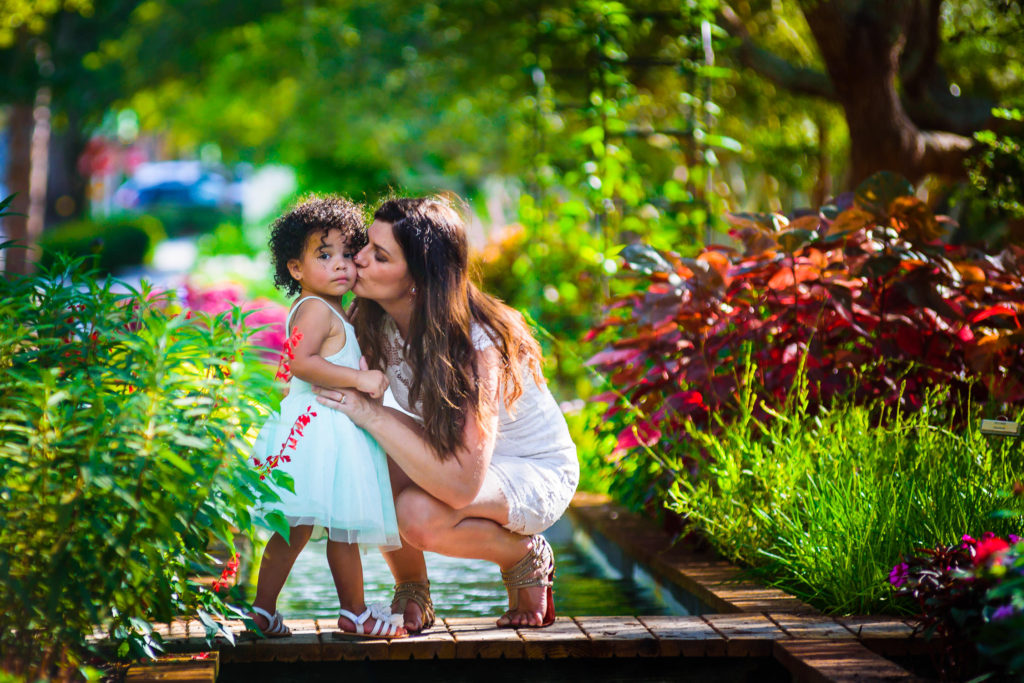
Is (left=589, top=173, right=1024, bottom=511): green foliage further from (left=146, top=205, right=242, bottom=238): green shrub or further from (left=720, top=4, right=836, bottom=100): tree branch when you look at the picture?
(left=146, top=205, right=242, bottom=238): green shrub

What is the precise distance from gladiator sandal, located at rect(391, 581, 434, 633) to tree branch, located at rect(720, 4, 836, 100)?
659 cm

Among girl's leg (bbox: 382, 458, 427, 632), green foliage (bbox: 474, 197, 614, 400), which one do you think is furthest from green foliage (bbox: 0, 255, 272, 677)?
green foliage (bbox: 474, 197, 614, 400)

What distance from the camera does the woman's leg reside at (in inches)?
129

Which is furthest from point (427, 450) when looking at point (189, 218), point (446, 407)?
point (189, 218)

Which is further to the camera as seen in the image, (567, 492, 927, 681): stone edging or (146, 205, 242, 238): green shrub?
(146, 205, 242, 238): green shrub

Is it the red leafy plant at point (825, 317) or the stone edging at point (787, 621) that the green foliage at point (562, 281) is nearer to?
the red leafy plant at point (825, 317)

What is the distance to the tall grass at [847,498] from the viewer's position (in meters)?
3.36

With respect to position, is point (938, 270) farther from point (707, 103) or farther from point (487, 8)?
point (487, 8)

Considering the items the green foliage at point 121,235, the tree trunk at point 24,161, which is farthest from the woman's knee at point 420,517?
the green foliage at point 121,235

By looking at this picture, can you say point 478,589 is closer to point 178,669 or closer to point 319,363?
point 319,363

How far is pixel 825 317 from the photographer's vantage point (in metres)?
4.46

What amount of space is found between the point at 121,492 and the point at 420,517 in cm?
113

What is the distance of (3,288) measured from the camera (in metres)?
3.10

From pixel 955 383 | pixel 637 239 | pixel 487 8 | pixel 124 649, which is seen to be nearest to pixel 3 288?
pixel 124 649
